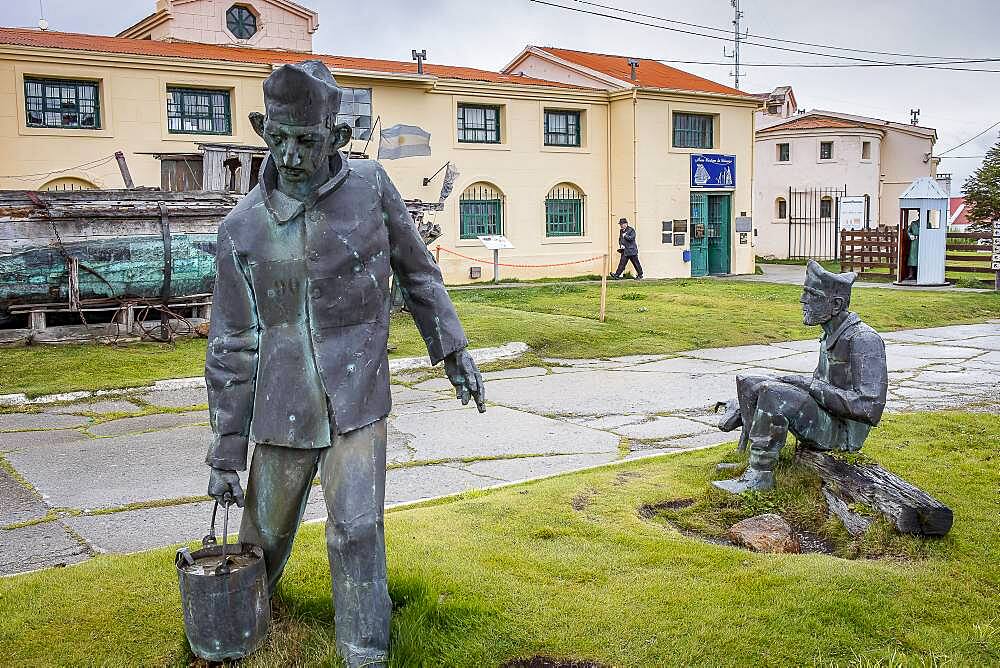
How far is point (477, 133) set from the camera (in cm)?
2589

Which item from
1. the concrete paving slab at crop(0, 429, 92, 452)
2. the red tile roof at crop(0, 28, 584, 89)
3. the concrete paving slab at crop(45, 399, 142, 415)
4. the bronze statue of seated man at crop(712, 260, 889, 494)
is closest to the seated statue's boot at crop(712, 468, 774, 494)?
→ the bronze statue of seated man at crop(712, 260, 889, 494)

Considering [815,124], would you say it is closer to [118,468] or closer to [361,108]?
[361,108]

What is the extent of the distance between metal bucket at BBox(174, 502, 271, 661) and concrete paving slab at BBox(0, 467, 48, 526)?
3.09m

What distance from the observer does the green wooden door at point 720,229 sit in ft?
98.3

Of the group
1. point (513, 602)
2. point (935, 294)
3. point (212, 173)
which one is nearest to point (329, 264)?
point (513, 602)

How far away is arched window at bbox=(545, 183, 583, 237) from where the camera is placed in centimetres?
2712

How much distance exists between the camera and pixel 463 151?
25.2 meters

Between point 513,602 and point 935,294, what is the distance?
1982cm

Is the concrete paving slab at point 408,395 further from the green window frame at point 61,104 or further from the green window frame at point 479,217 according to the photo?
the green window frame at point 479,217

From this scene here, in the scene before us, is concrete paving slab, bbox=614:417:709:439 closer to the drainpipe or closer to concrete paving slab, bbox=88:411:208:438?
concrete paving slab, bbox=88:411:208:438

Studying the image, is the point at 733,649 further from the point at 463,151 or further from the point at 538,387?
the point at 463,151

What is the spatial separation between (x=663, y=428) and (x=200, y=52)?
17693 mm

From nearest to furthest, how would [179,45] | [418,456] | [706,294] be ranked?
[418,456]
[706,294]
[179,45]

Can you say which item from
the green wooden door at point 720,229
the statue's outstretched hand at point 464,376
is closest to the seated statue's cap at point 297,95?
the statue's outstretched hand at point 464,376
